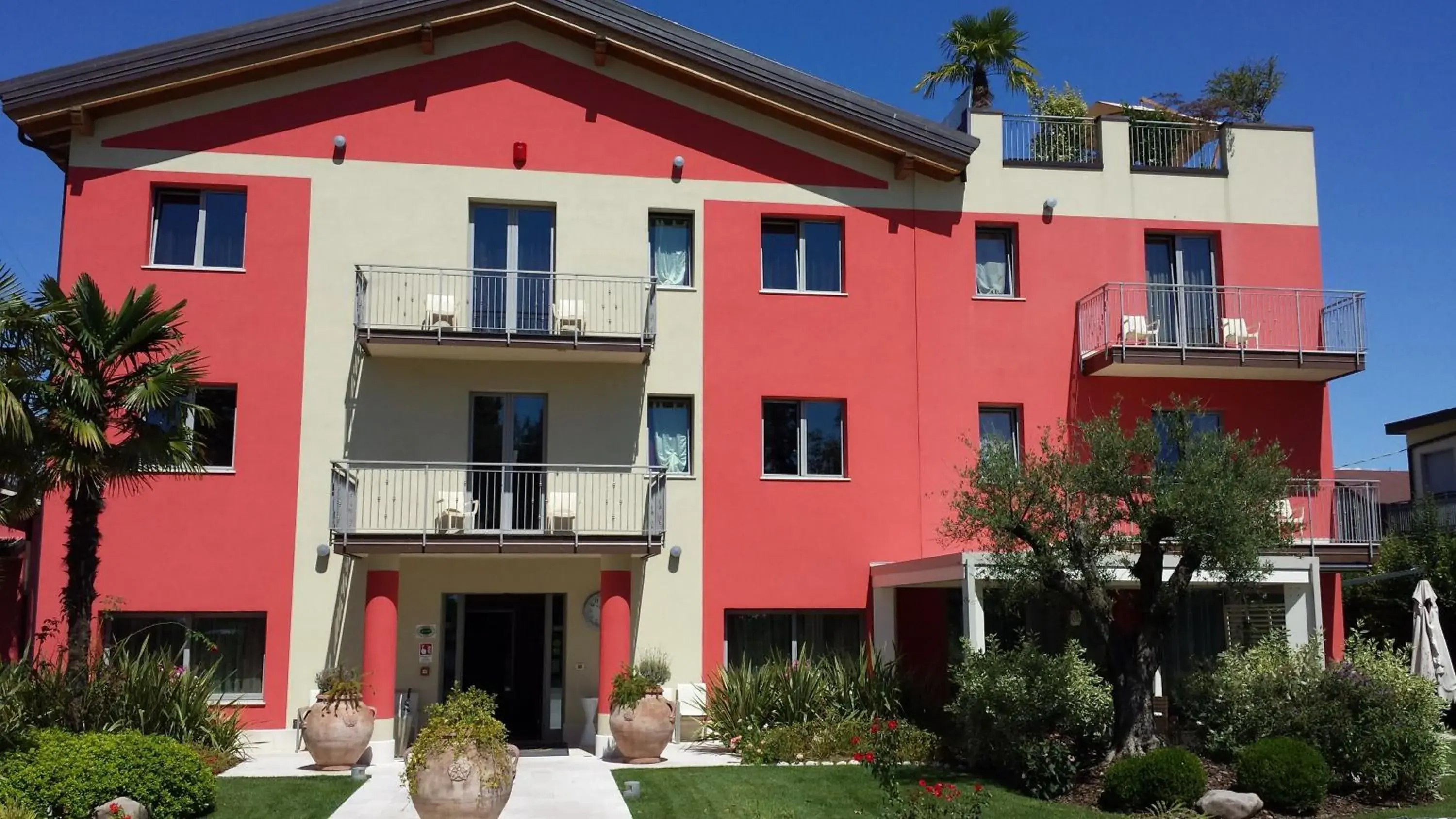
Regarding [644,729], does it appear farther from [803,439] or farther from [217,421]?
[217,421]

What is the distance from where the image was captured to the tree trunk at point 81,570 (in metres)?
14.8

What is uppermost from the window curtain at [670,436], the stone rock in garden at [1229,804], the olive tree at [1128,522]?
the window curtain at [670,436]

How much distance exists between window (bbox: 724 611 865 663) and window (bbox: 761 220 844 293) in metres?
5.42

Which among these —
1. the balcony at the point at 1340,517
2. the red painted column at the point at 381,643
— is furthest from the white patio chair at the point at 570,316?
the balcony at the point at 1340,517

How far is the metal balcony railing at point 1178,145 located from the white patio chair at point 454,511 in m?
13.1

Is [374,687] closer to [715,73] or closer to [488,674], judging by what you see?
[488,674]

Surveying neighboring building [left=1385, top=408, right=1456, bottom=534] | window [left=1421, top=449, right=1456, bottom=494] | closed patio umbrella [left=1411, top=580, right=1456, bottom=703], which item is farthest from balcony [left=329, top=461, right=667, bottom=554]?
window [left=1421, top=449, right=1456, bottom=494]

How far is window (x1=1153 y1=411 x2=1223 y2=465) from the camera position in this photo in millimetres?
16328

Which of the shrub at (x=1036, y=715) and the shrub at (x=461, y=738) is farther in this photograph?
the shrub at (x=1036, y=715)

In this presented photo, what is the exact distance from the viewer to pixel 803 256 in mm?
21828

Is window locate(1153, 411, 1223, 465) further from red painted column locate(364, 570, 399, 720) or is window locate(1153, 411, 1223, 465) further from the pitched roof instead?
red painted column locate(364, 570, 399, 720)

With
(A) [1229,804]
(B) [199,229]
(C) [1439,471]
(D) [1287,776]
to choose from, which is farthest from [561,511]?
(C) [1439,471]

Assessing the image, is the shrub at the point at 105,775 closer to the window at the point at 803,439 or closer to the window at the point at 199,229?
the window at the point at 199,229

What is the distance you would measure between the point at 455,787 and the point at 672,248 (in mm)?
11110
